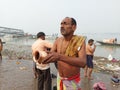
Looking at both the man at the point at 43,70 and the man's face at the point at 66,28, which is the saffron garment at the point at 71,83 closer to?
the man's face at the point at 66,28

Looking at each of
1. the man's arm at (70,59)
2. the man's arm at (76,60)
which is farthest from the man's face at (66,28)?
the man's arm at (76,60)

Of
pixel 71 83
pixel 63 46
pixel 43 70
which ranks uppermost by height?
pixel 63 46

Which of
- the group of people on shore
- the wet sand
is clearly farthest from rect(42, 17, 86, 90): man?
the wet sand

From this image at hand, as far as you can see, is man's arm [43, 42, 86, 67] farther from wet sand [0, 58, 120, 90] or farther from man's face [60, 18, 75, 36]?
wet sand [0, 58, 120, 90]

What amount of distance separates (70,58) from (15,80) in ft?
19.6

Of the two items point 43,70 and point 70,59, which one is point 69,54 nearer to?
point 70,59

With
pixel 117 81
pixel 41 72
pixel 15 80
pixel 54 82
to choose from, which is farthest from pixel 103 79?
pixel 41 72

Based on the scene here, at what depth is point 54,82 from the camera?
321 inches

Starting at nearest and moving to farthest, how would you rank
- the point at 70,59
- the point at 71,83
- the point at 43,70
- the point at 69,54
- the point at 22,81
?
the point at 70,59, the point at 69,54, the point at 71,83, the point at 43,70, the point at 22,81

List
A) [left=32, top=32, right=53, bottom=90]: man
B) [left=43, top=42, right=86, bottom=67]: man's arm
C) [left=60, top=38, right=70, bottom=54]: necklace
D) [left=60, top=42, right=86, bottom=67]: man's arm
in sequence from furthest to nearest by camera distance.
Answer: [left=32, top=32, right=53, bottom=90]: man
[left=60, top=38, right=70, bottom=54]: necklace
[left=60, top=42, right=86, bottom=67]: man's arm
[left=43, top=42, right=86, bottom=67]: man's arm

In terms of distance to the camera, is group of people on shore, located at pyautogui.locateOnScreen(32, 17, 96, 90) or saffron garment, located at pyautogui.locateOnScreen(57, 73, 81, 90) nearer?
group of people on shore, located at pyautogui.locateOnScreen(32, 17, 96, 90)

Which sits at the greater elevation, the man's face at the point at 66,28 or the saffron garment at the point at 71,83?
the man's face at the point at 66,28

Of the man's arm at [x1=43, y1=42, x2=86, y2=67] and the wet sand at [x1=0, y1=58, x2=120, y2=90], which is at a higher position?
the man's arm at [x1=43, y1=42, x2=86, y2=67]

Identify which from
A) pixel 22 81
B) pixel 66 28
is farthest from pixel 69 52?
pixel 22 81
